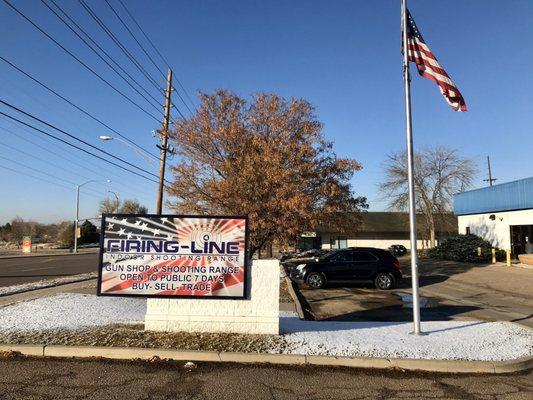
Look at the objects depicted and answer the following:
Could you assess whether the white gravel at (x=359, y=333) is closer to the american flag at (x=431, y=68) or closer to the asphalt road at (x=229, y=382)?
the asphalt road at (x=229, y=382)

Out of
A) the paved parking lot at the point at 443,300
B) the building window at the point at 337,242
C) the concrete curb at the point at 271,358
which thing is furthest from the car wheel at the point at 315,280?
the building window at the point at 337,242

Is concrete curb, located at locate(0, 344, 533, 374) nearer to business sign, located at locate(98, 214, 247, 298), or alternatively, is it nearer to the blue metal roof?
business sign, located at locate(98, 214, 247, 298)

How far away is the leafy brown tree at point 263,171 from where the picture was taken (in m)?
16.9

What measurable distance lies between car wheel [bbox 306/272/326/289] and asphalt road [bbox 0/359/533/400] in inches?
458

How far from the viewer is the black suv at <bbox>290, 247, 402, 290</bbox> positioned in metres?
18.2

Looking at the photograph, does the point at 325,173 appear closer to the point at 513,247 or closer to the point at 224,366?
the point at 224,366

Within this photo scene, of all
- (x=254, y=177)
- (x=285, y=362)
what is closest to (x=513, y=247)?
(x=254, y=177)

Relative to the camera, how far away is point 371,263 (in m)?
18.3

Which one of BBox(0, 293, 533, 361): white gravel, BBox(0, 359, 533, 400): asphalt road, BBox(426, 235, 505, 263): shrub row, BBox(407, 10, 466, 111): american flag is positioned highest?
BBox(407, 10, 466, 111): american flag

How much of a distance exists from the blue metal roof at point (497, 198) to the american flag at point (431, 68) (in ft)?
76.2

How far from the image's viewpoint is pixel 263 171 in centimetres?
1684

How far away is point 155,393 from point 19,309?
6.61 meters

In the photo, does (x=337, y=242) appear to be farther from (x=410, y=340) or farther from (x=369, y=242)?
(x=410, y=340)

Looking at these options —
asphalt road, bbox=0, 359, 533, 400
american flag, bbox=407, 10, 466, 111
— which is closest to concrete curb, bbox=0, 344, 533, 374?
asphalt road, bbox=0, 359, 533, 400
